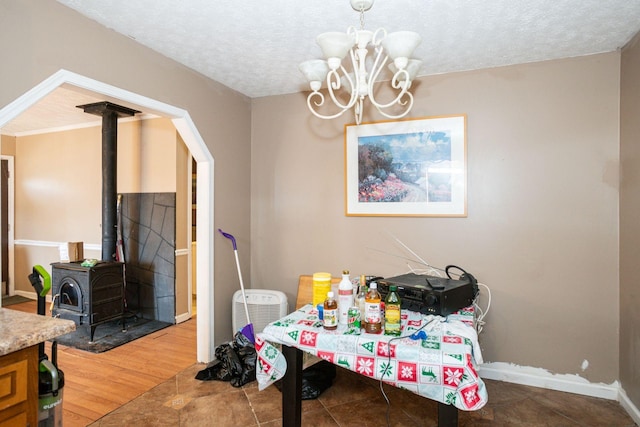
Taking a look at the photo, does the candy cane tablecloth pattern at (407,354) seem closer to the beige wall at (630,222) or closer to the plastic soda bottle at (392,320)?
the plastic soda bottle at (392,320)

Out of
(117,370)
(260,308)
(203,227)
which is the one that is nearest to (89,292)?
(117,370)

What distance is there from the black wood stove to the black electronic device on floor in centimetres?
292

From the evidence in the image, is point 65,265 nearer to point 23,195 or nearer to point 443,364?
point 23,195

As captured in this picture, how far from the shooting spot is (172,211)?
13.9 ft

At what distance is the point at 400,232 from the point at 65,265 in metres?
3.32

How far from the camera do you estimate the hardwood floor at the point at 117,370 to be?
2541 millimetres

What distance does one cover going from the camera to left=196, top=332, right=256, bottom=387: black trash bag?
2.84 m

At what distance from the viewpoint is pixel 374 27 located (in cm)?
224

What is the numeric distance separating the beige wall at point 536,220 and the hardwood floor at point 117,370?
1841 millimetres

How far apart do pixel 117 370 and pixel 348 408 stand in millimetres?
1991

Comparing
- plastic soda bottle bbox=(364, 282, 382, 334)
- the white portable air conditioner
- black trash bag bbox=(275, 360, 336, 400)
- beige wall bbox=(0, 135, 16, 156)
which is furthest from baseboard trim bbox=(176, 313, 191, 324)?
beige wall bbox=(0, 135, 16, 156)

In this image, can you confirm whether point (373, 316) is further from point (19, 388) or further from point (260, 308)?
point (260, 308)

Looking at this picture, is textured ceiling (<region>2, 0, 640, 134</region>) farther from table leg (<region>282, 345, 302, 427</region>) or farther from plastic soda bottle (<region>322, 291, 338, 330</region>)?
table leg (<region>282, 345, 302, 427</region>)

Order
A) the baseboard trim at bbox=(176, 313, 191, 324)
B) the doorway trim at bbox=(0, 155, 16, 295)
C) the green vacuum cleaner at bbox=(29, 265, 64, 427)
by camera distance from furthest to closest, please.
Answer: the doorway trim at bbox=(0, 155, 16, 295), the baseboard trim at bbox=(176, 313, 191, 324), the green vacuum cleaner at bbox=(29, 265, 64, 427)
